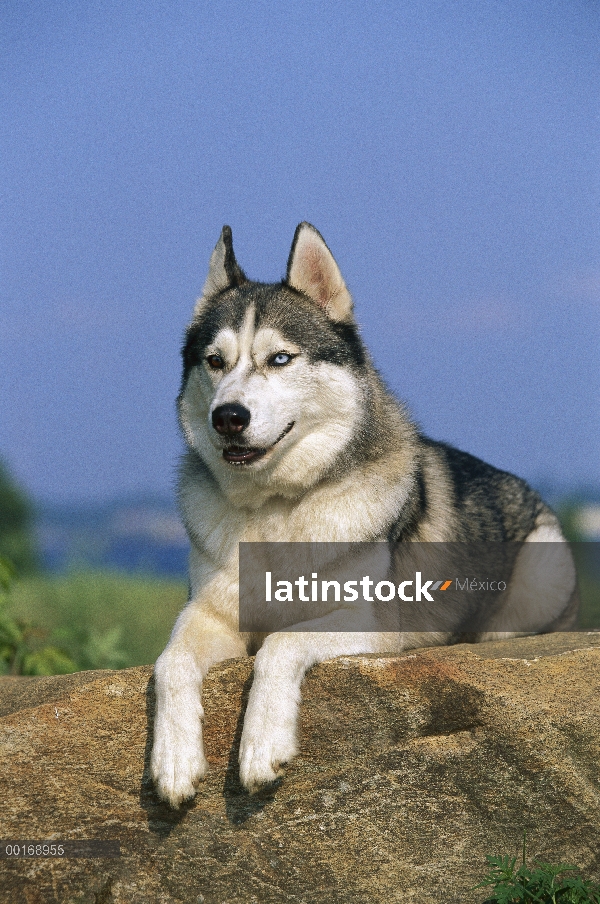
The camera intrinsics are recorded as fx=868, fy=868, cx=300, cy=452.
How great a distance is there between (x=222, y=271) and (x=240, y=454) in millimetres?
1535

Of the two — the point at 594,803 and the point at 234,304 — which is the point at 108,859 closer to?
the point at 594,803

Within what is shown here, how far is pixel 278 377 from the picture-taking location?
482cm

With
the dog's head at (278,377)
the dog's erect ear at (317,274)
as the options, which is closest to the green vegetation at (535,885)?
the dog's head at (278,377)

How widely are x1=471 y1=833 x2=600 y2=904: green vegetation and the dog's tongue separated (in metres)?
2.43

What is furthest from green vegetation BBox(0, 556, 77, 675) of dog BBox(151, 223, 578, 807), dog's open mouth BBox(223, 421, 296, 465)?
dog's open mouth BBox(223, 421, 296, 465)

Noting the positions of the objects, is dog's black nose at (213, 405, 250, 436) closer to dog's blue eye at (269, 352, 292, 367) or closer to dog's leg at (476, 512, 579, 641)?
dog's blue eye at (269, 352, 292, 367)

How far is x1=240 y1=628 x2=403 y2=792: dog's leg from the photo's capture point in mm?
3943

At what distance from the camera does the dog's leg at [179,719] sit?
13.1 feet

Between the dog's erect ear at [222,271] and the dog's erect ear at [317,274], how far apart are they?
47cm

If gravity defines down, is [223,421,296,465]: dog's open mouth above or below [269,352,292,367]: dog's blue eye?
below

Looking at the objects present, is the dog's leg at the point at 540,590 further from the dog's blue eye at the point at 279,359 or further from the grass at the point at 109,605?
the grass at the point at 109,605

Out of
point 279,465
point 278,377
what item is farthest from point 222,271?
point 279,465

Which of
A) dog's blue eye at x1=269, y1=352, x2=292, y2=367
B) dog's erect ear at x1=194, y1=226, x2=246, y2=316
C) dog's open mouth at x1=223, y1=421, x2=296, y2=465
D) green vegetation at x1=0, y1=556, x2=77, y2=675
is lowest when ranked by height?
green vegetation at x1=0, y1=556, x2=77, y2=675

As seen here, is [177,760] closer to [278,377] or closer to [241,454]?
[241,454]
